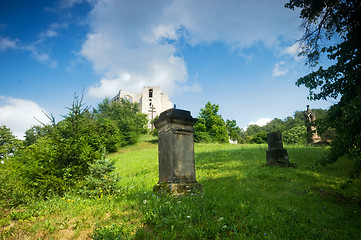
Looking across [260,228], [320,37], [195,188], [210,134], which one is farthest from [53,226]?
[210,134]

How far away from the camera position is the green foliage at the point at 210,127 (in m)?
36.1

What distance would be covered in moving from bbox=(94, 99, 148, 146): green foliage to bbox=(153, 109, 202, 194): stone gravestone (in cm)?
2815

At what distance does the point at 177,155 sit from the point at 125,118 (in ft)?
121

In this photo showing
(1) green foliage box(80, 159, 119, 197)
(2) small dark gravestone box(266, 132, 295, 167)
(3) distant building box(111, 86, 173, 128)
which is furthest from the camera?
(3) distant building box(111, 86, 173, 128)

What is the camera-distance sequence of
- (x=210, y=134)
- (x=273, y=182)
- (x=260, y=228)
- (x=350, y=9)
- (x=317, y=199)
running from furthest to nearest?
1. (x=210, y=134)
2. (x=273, y=182)
3. (x=350, y=9)
4. (x=317, y=199)
5. (x=260, y=228)

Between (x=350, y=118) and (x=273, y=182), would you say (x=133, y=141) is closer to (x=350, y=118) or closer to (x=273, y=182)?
(x=273, y=182)

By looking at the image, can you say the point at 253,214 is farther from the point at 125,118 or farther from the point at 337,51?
the point at 125,118

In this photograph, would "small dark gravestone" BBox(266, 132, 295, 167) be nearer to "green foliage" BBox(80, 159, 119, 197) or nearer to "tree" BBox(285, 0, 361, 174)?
"tree" BBox(285, 0, 361, 174)

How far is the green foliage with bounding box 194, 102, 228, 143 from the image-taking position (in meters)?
36.1

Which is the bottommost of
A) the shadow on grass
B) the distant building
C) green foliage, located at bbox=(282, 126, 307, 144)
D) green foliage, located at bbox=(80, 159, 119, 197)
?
the shadow on grass

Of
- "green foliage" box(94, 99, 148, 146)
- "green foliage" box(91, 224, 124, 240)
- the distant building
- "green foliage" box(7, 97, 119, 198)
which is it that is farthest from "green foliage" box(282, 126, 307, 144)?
"green foliage" box(91, 224, 124, 240)

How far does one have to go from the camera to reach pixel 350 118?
4875 mm

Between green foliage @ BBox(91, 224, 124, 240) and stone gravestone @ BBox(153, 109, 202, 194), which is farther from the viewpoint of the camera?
stone gravestone @ BBox(153, 109, 202, 194)

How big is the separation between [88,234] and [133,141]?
1226 inches
